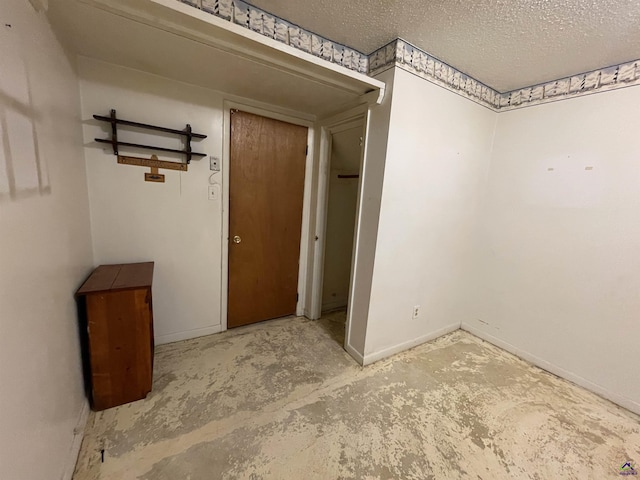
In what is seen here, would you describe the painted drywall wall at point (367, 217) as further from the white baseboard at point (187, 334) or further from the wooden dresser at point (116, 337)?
the wooden dresser at point (116, 337)

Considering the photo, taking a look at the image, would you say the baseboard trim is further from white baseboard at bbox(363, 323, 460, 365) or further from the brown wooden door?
the brown wooden door

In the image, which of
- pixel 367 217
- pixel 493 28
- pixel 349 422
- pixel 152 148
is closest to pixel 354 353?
pixel 349 422

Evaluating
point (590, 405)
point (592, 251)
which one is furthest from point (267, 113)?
point (590, 405)

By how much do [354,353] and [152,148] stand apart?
7.40ft

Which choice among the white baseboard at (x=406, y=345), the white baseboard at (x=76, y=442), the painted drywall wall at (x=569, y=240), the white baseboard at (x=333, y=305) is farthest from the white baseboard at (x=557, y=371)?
the white baseboard at (x=76, y=442)

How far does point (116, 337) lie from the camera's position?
1.45m

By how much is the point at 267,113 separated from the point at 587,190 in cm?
262

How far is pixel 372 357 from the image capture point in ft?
6.70

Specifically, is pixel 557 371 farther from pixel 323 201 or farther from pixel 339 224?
pixel 323 201

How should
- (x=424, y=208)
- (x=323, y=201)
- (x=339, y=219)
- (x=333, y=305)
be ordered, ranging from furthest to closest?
(x=333, y=305), (x=339, y=219), (x=323, y=201), (x=424, y=208)

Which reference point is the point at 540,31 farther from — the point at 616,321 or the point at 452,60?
the point at 616,321

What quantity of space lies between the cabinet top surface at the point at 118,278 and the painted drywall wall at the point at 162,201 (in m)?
0.15

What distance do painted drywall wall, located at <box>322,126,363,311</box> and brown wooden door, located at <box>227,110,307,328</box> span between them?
36cm

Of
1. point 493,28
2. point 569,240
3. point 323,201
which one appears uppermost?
point 493,28
